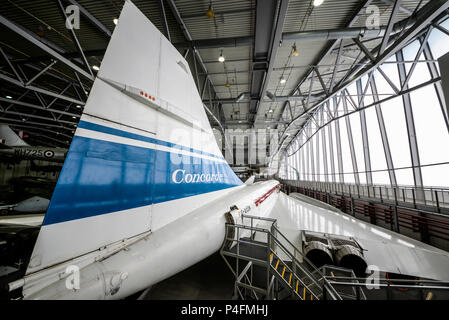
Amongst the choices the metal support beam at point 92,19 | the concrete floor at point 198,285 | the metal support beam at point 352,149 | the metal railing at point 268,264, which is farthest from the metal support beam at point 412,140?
the metal support beam at point 92,19

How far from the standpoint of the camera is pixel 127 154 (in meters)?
1.92

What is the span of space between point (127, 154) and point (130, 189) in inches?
17.0

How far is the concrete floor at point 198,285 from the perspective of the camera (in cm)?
381

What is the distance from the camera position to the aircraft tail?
1457 millimetres

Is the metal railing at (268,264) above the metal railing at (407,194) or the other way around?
the other way around

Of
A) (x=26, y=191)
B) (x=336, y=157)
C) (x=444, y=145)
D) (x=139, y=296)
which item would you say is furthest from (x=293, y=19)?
(x=26, y=191)

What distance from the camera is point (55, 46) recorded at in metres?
7.37

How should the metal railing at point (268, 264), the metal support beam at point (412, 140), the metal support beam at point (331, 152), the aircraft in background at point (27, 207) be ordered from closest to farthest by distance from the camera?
the metal railing at point (268, 264), the aircraft in background at point (27, 207), the metal support beam at point (412, 140), the metal support beam at point (331, 152)

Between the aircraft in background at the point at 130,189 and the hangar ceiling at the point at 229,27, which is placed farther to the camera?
the hangar ceiling at the point at 229,27

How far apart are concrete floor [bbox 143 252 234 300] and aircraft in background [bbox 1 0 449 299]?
191 centimetres

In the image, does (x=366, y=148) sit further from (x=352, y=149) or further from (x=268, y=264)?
(x=268, y=264)

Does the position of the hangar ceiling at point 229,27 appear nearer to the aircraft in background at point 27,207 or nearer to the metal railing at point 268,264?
the metal railing at point 268,264

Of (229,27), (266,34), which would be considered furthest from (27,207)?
(266,34)
